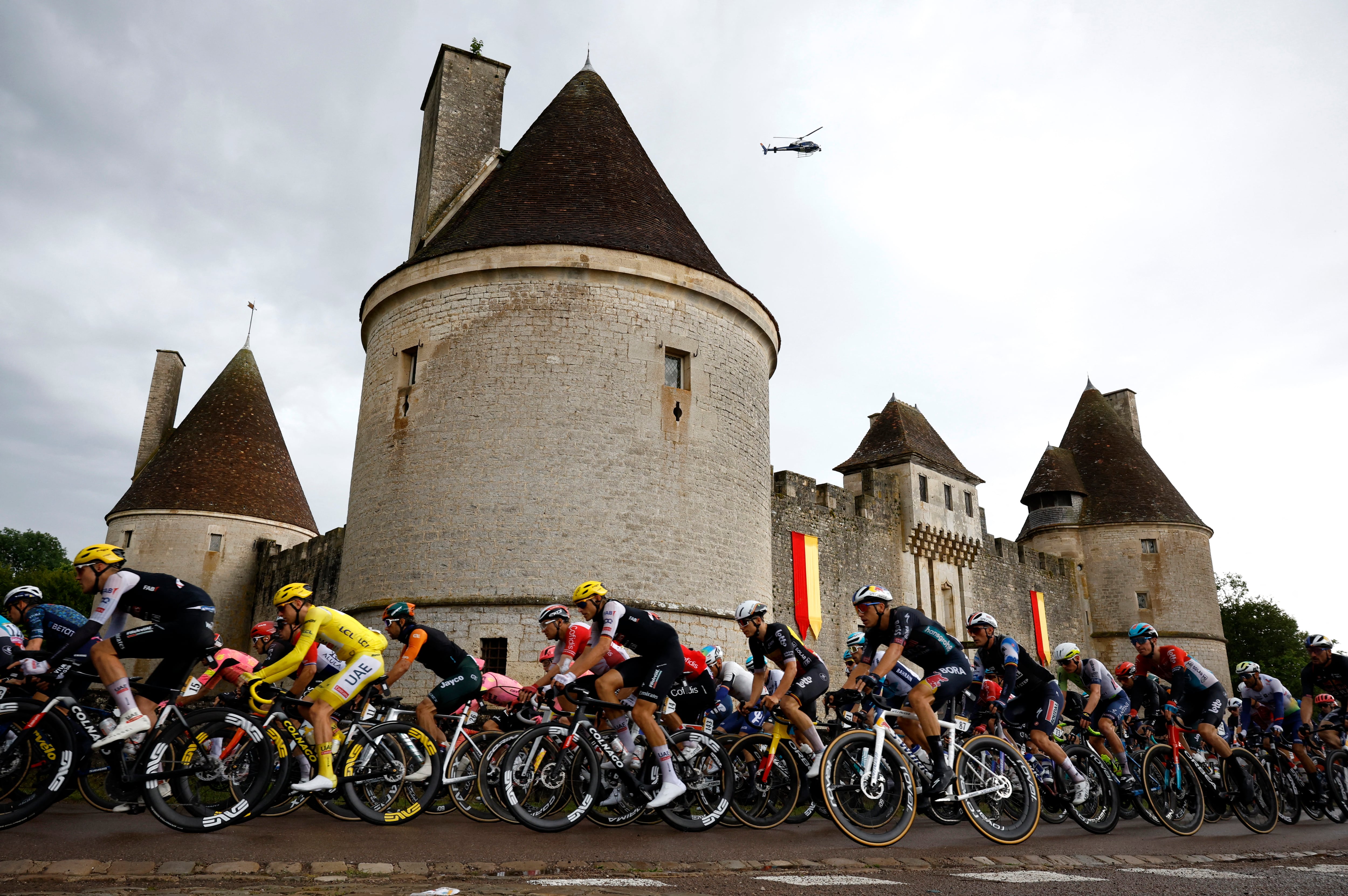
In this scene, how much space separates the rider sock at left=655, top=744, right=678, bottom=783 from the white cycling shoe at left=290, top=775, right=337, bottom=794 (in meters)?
1.96

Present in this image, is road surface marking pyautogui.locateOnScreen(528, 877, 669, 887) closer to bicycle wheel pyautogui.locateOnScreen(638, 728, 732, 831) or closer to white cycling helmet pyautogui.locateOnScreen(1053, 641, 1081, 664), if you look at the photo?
bicycle wheel pyautogui.locateOnScreen(638, 728, 732, 831)

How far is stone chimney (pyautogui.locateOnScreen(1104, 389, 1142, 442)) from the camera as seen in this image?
35000mm

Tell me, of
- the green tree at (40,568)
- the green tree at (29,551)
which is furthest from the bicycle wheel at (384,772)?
the green tree at (29,551)

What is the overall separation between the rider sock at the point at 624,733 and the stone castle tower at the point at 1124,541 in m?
26.7

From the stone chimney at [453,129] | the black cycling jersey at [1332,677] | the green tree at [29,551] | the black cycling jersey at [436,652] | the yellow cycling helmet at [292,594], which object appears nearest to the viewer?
the yellow cycling helmet at [292,594]

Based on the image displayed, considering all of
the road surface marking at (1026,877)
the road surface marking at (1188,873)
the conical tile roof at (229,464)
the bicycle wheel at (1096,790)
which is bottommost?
the road surface marking at (1188,873)

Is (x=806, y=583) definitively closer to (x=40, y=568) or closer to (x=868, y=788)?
(x=868, y=788)

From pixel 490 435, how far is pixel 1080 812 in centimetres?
866

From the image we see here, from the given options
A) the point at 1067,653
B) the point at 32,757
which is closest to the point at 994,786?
the point at 1067,653

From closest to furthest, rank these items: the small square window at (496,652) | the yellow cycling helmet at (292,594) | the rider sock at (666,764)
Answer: the rider sock at (666,764), the yellow cycling helmet at (292,594), the small square window at (496,652)

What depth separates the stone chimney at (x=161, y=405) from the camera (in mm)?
28406

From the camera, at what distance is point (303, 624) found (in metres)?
6.02

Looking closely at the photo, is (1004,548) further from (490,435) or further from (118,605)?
(118,605)

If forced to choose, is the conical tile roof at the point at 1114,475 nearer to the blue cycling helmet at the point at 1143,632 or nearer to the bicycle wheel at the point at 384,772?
the blue cycling helmet at the point at 1143,632
